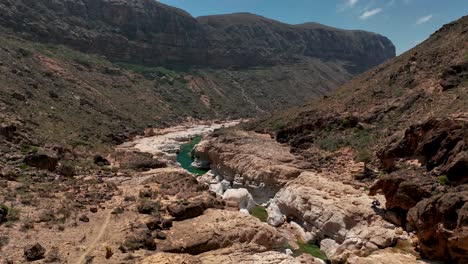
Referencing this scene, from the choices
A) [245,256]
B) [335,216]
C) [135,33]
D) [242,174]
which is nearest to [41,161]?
[242,174]

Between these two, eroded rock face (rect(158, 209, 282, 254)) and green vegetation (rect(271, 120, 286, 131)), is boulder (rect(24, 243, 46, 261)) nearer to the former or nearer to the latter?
eroded rock face (rect(158, 209, 282, 254))

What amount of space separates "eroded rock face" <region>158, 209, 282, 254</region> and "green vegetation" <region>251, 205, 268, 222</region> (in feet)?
→ 26.9

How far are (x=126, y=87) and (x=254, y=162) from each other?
70.0m

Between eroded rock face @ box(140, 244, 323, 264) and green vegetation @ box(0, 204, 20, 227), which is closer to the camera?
eroded rock face @ box(140, 244, 323, 264)

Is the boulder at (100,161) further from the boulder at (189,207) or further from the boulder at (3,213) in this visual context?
the boulder at (3,213)

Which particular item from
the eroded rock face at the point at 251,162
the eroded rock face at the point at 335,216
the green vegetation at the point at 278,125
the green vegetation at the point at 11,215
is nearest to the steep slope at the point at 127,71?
the eroded rock face at the point at 251,162

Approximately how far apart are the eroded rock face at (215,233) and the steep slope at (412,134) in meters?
8.99

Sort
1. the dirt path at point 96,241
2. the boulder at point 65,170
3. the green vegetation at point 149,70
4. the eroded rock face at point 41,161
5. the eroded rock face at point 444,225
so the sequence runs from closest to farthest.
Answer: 1. the dirt path at point 96,241
2. the eroded rock face at point 444,225
3. the eroded rock face at point 41,161
4. the boulder at point 65,170
5. the green vegetation at point 149,70

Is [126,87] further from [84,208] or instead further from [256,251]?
[256,251]

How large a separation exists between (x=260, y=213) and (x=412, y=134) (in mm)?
14689

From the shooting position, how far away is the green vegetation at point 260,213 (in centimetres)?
A: 3453

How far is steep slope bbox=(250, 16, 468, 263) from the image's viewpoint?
884 inches

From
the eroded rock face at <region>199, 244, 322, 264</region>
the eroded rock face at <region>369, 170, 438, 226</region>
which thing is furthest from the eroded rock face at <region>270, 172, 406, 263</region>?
the eroded rock face at <region>199, 244, 322, 264</region>

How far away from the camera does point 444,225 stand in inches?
834
